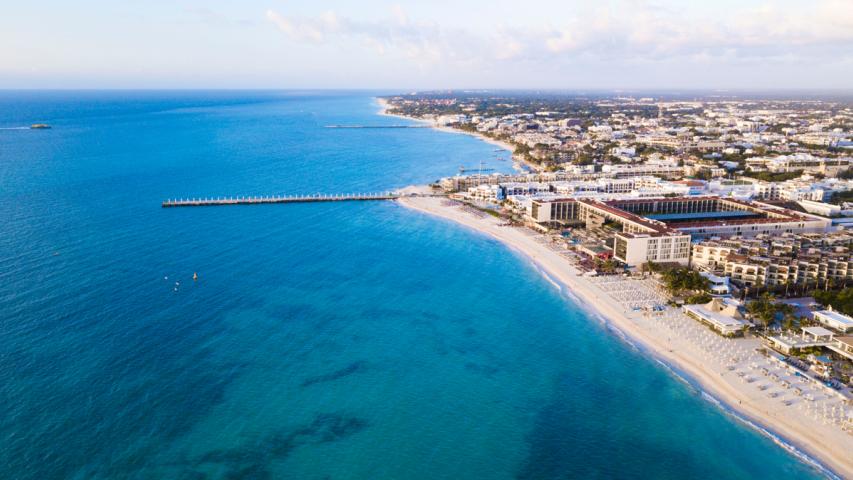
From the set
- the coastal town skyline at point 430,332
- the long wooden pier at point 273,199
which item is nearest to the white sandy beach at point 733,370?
the coastal town skyline at point 430,332

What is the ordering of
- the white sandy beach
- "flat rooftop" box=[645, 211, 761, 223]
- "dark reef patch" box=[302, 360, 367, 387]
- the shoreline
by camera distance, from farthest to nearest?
the shoreline → "flat rooftop" box=[645, 211, 761, 223] → "dark reef patch" box=[302, 360, 367, 387] → the white sandy beach

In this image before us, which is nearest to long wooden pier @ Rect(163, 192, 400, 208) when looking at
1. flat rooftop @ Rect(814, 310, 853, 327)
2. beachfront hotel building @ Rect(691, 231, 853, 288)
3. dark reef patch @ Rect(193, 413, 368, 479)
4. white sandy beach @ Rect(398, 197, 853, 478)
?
white sandy beach @ Rect(398, 197, 853, 478)

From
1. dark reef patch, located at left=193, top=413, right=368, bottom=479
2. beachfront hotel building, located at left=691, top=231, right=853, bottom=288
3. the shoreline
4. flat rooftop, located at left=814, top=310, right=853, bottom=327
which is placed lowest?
dark reef patch, located at left=193, top=413, right=368, bottom=479

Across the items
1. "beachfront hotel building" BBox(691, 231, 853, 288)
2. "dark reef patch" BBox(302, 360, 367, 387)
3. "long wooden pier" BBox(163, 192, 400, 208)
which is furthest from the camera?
"long wooden pier" BBox(163, 192, 400, 208)

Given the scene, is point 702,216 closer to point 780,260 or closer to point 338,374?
point 780,260

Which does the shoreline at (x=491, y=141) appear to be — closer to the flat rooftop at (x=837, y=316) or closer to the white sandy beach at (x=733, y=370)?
the white sandy beach at (x=733, y=370)

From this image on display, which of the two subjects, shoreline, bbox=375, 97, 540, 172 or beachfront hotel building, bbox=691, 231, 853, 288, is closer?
beachfront hotel building, bbox=691, 231, 853, 288

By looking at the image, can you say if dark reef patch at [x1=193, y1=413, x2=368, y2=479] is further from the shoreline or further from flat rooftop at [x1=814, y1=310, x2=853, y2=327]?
the shoreline

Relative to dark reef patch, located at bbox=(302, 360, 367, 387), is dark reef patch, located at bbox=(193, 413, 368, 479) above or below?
below

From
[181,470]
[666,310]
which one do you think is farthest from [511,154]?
[181,470]
